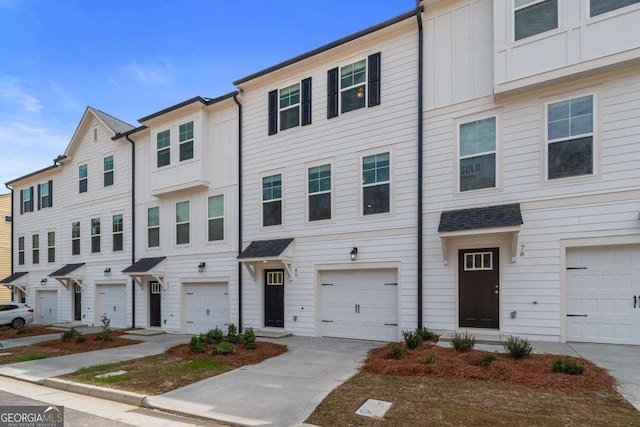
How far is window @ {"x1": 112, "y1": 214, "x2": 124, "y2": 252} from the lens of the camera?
17.4 meters

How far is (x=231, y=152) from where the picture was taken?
1411cm

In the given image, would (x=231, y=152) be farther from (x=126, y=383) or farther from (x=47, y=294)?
(x=47, y=294)

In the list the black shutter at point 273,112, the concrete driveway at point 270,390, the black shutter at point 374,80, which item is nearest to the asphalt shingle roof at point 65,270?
the black shutter at point 273,112

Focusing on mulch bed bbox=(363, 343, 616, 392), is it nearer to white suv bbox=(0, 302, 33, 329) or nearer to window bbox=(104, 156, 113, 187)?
window bbox=(104, 156, 113, 187)

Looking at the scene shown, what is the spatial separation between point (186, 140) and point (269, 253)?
597 centimetres

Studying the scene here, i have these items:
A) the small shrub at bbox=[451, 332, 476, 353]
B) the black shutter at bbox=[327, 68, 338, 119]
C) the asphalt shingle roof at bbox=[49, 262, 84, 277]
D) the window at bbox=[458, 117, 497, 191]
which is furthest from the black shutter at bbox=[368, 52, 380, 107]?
the asphalt shingle roof at bbox=[49, 262, 84, 277]

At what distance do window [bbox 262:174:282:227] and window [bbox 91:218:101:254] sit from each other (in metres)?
9.81

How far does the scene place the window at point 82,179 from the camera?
759 inches

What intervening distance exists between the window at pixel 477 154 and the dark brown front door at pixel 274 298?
6269 millimetres

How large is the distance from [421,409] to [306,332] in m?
6.92

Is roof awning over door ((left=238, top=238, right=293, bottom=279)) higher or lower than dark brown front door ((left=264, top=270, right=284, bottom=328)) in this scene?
higher

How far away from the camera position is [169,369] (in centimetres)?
828

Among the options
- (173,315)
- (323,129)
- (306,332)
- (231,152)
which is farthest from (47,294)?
(323,129)

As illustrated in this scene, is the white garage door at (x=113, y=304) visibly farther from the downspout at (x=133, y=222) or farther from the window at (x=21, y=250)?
the window at (x=21, y=250)
